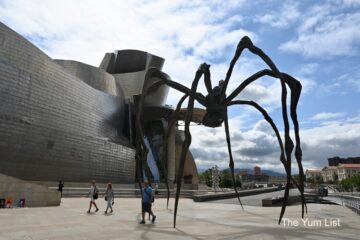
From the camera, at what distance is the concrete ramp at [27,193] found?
15234 mm

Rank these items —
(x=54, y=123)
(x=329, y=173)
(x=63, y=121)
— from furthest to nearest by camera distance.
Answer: (x=329, y=173), (x=63, y=121), (x=54, y=123)

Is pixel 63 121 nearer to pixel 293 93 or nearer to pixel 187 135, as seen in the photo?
pixel 187 135

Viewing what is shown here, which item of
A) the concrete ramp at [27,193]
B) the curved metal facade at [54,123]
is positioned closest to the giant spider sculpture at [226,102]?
the concrete ramp at [27,193]

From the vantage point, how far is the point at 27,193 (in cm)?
1599

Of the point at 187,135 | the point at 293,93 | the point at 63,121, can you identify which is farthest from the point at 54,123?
the point at 293,93

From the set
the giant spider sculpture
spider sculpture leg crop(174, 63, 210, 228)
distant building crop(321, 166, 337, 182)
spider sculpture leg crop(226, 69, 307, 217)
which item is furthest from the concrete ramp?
distant building crop(321, 166, 337, 182)

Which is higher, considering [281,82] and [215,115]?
[281,82]

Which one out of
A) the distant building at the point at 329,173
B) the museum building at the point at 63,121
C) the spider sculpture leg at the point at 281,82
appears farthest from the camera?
the distant building at the point at 329,173

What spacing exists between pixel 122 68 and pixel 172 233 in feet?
193

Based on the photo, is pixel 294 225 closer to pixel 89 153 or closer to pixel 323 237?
pixel 323 237

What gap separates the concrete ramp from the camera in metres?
15.2

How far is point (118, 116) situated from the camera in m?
52.2

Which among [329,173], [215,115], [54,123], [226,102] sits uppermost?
[54,123]

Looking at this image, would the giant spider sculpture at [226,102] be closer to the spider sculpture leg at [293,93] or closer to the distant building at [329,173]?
the spider sculpture leg at [293,93]
